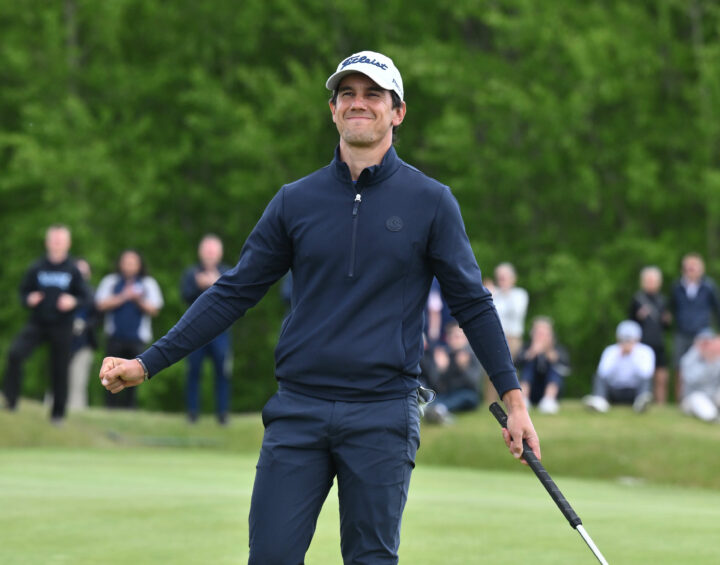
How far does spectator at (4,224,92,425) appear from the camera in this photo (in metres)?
16.2

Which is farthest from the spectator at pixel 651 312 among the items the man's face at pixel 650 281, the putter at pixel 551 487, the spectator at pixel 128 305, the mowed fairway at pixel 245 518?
the putter at pixel 551 487

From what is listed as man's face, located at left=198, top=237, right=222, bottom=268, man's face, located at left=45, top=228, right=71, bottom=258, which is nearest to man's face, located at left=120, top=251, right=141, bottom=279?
man's face, located at left=198, top=237, right=222, bottom=268

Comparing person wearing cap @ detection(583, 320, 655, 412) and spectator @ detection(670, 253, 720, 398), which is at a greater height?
spectator @ detection(670, 253, 720, 398)

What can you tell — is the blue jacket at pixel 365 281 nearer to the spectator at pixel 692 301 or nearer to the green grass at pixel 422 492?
the green grass at pixel 422 492

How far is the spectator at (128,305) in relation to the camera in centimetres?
1781

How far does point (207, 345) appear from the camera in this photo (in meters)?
17.5

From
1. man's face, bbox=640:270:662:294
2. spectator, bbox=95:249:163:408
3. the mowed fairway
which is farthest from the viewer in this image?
man's face, bbox=640:270:662:294

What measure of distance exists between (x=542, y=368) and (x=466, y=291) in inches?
528

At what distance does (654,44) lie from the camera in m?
26.3

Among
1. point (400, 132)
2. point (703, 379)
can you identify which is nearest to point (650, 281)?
point (703, 379)

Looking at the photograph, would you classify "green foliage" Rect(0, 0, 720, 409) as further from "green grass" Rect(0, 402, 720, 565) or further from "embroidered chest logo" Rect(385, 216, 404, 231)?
"embroidered chest logo" Rect(385, 216, 404, 231)

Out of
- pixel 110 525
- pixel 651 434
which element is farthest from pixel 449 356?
pixel 110 525

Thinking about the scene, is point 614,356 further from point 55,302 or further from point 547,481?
point 547,481

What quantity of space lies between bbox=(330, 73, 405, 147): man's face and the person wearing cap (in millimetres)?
12993
